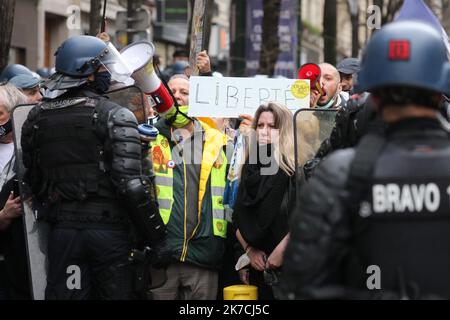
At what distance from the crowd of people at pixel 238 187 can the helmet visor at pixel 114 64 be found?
0.02 meters

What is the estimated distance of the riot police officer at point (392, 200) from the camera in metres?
3.29

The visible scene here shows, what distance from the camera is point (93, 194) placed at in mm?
5582

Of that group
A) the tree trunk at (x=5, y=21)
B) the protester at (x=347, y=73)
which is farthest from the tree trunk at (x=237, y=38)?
the protester at (x=347, y=73)

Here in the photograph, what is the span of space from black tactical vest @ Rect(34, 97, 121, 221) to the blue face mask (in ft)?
0.58

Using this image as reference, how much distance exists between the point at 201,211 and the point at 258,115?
2.26 ft

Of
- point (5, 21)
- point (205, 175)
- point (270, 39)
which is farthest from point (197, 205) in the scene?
point (270, 39)

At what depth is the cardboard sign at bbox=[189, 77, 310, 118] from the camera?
7.04 metres

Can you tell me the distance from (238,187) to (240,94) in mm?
1026

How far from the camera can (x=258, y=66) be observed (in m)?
17.0

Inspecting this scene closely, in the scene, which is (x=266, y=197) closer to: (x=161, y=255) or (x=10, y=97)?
(x=161, y=255)

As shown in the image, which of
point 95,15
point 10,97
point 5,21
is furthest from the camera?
point 95,15
